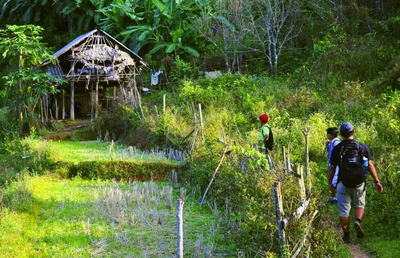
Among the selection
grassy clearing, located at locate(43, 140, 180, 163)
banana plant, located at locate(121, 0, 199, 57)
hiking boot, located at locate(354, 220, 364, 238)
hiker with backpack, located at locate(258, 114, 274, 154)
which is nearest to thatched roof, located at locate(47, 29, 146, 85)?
banana plant, located at locate(121, 0, 199, 57)

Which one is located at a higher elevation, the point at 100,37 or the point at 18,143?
the point at 100,37

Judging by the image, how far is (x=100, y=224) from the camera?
7.31 metres

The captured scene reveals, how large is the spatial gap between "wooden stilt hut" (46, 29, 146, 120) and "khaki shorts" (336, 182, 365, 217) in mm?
11518

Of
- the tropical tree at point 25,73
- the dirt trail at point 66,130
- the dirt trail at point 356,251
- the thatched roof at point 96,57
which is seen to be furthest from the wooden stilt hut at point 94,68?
the dirt trail at point 356,251

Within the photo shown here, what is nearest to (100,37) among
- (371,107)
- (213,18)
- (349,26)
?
(213,18)

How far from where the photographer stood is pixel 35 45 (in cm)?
1537

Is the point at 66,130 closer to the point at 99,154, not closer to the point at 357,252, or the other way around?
the point at 99,154

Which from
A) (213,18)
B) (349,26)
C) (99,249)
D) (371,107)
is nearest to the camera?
(99,249)

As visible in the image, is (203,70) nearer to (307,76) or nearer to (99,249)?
(307,76)

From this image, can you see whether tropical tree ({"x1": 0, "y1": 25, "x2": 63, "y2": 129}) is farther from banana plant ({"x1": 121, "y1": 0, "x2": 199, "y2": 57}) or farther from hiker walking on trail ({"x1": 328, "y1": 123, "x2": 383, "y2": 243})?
hiker walking on trail ({"x1": 328, "y1": 123, "x2": 383, "y2": 243})

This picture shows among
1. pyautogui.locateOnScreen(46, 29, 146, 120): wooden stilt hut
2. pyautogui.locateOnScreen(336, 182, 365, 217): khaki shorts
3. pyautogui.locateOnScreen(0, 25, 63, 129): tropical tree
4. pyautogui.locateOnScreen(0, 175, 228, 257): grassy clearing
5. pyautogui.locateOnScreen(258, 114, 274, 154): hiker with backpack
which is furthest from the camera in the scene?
pyautogui.locateOnScreen(46, 29, 146, 120): wooden stilt hut

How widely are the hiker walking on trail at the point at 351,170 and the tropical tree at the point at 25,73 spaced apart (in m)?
11.3

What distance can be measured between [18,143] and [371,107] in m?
9.63

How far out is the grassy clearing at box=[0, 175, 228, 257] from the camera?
626cm
